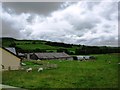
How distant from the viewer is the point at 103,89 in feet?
61.9

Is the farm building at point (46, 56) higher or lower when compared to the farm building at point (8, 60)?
lower

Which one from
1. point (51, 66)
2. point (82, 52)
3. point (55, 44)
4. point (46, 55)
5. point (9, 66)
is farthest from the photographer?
point (55, 44)

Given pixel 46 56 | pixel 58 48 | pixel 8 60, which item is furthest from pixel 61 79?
pixel 58 48

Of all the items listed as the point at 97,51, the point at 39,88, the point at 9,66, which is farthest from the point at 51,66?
the point at 97,51

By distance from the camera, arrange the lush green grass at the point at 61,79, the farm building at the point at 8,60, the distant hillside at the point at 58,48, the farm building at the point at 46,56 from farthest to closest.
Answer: the distant hillside at the point at 58,48 → the farm building at the point at 46,56 → the farm building at the point at 8,60 → the lush green grass at the point at 61,79

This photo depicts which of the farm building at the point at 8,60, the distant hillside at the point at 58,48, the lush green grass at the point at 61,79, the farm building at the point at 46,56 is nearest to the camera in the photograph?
the lush green grass at the point at 61,79

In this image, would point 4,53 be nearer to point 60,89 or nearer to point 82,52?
point 60,89

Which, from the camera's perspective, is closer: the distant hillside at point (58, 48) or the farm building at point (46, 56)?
the farm building at point (46, 56)

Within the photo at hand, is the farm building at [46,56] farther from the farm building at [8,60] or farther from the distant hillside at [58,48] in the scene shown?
the farm building at [8,60]

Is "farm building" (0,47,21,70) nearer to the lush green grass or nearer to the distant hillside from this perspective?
the lush green grass

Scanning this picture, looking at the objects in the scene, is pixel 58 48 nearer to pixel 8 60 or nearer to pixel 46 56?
pixel 46 56

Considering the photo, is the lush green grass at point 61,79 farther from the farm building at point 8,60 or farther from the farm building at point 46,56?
the farm building at point 46,56

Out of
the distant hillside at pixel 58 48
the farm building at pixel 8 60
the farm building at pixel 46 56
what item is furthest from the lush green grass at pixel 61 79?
the distant hillside at pixel 58 48

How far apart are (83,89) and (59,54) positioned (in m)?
→ 75.1
